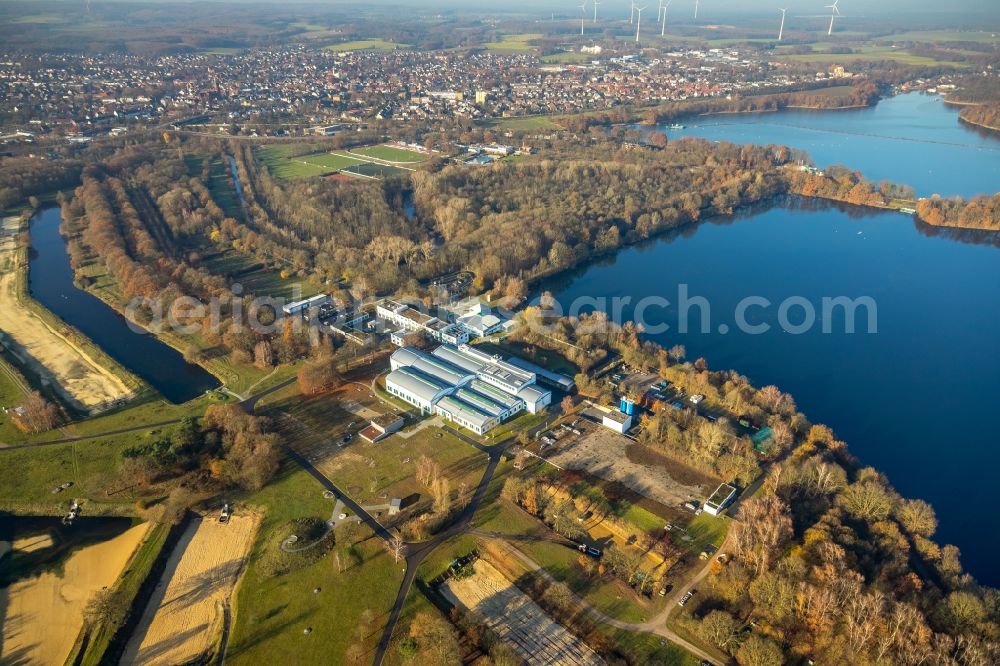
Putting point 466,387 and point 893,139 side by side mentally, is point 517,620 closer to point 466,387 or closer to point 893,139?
point 466,387

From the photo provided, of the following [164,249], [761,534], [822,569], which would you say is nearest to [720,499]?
[761,534]

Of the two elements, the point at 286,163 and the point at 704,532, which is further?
the point at 286,163

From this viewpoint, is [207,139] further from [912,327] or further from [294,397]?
[912,327]

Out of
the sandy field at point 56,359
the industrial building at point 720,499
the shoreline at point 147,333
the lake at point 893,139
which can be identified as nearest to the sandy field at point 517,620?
the industrial building at point 720,499

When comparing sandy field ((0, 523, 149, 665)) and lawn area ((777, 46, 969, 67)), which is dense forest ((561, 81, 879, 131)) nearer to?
lawn area ((777, 46, 969, 67))

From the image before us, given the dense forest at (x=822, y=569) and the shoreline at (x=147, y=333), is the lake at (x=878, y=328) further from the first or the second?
the shoreline at (x=147, y=333)

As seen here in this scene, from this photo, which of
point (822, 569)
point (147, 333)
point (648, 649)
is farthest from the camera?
point (147, 333)

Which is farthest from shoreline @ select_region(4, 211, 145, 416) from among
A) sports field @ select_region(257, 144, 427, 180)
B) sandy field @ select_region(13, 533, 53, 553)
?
sports field @ select_region(257, 144, 427, 180)
